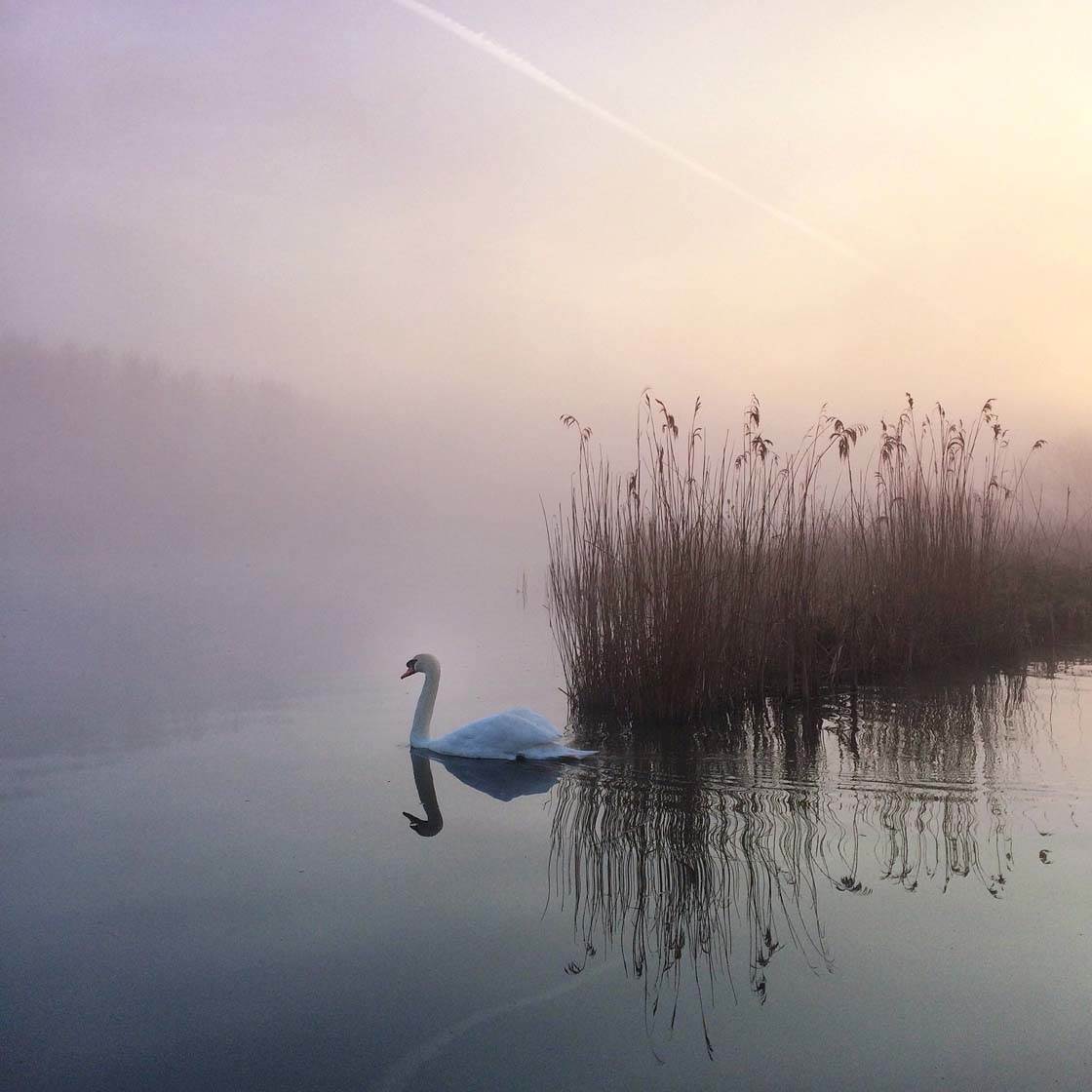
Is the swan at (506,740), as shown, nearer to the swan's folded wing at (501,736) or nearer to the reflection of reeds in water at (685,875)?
the swan's folded wing at (501,736)

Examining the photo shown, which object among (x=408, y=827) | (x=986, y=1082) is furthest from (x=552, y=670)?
(x=986, y=1082)

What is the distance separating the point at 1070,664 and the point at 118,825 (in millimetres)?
7070

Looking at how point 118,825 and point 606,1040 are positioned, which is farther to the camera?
point 118,825

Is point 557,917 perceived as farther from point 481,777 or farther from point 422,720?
point 422,720

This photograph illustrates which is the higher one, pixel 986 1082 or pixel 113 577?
pixel 113 577

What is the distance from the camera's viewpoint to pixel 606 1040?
2.38 metres

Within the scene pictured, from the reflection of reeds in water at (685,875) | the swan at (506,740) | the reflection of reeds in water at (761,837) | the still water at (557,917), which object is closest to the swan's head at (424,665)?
the swan at (506,740)

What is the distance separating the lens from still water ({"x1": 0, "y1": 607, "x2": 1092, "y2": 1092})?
7.73 ft

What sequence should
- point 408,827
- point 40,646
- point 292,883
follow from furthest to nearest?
1. point 40,646
2. point 408,827
3. point 292,883

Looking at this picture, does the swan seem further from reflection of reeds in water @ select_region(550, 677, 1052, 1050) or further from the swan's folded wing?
reflection of reeds in water @ select_region(550, 677, 1052, 1050)

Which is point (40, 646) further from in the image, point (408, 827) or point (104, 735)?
point (408, 827)

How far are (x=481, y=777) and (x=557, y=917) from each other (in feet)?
6.42

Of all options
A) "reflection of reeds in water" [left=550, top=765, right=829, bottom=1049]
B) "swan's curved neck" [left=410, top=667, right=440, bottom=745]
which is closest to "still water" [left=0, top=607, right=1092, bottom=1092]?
"reflection of reeds in water" [left=550, top=765, right=829, bottom=1049]

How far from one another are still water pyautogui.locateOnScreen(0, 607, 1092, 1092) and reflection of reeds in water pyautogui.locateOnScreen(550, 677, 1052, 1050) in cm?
1
